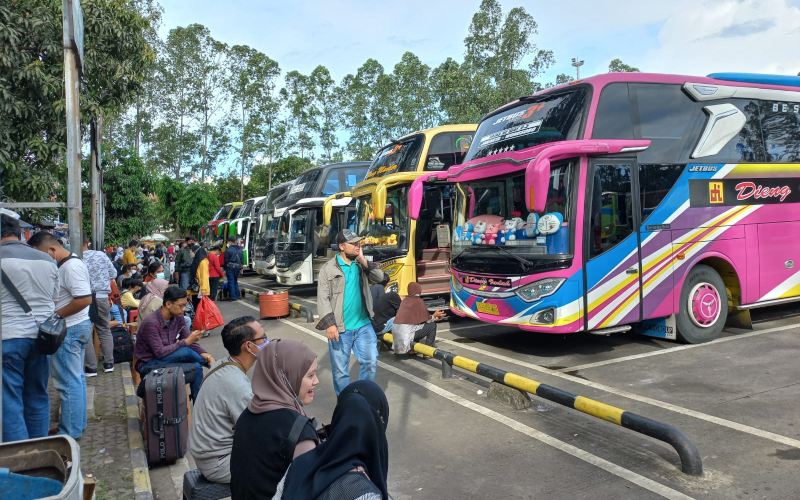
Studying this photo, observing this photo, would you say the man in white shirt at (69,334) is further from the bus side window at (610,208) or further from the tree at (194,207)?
the tree at (194,207)

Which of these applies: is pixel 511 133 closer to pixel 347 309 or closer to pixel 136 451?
pixel 347 309

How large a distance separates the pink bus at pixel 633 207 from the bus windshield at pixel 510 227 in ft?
0.06

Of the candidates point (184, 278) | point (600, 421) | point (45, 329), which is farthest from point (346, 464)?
point (184, 278)

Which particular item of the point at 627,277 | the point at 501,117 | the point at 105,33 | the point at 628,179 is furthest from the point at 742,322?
the point at 105,33

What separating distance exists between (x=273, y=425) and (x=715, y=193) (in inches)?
316

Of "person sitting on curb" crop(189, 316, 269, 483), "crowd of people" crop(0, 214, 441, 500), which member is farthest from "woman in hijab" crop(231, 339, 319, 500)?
"person sitting on curb" crop(189, 316, 269, 483)

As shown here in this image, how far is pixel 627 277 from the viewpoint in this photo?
25.1 ft

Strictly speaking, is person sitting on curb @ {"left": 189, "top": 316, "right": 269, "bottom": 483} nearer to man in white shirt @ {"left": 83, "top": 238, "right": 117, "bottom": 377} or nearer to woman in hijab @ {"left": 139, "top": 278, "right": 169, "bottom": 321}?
woman in hijab @ {"left": 139, "top": 278, "right": 169, "bottom": 321}

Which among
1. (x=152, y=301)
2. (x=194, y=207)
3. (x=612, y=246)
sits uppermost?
(x=194, y=207)

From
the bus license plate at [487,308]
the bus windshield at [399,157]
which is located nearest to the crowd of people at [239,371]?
the bus license plate at [487,308]

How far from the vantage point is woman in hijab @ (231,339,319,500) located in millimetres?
2396

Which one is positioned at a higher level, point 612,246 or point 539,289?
point 612,246

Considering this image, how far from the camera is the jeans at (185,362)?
5.18 m

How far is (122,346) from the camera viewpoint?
768 centimetres
